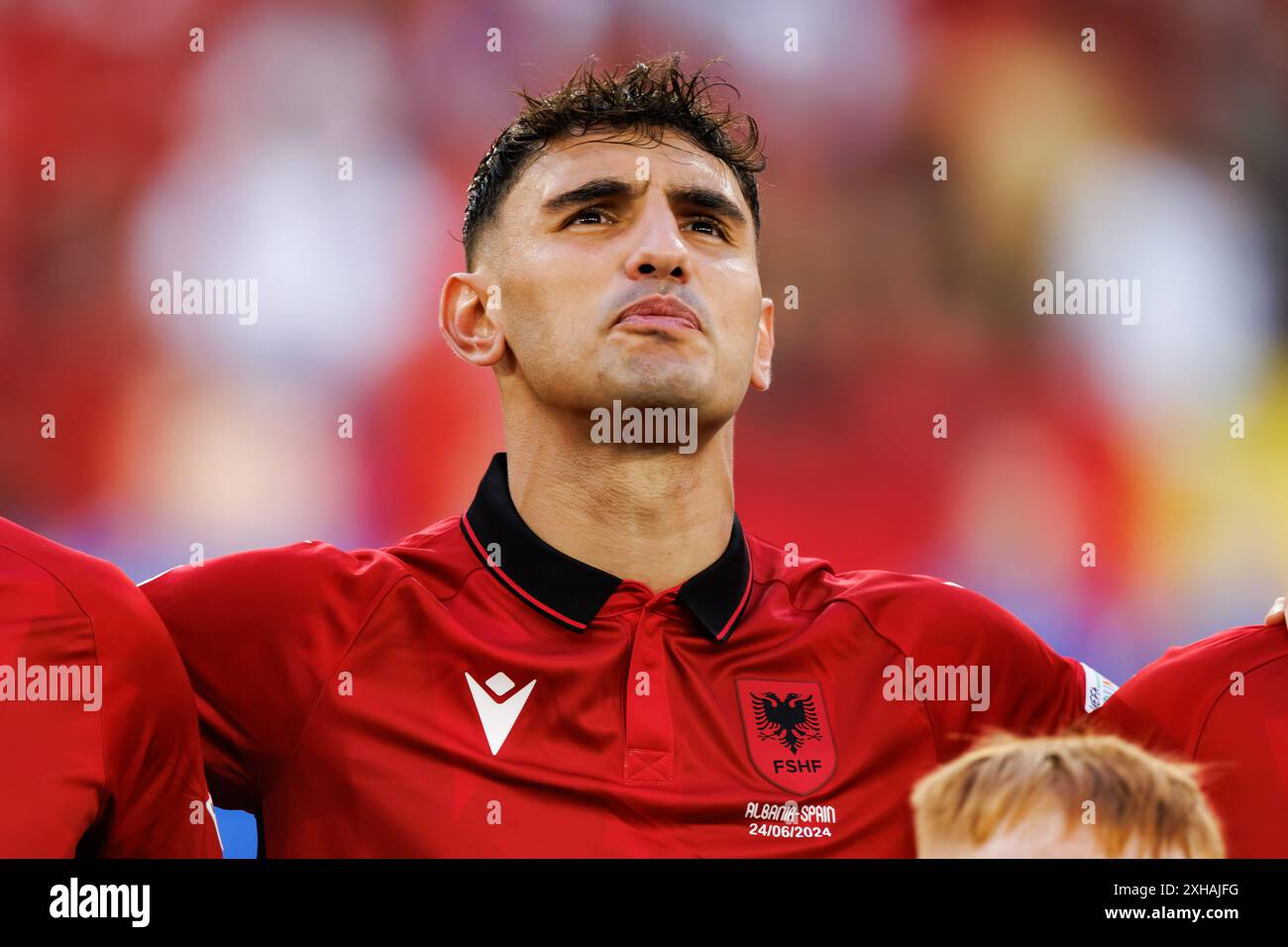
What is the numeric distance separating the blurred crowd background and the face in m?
1.57

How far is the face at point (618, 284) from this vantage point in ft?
7.83

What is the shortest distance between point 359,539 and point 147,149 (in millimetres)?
1333

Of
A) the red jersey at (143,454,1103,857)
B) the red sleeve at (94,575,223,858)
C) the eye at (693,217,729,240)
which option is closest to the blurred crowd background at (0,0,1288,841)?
the red jersey at (143,454,1103,857)

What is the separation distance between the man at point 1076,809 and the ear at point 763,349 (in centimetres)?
105

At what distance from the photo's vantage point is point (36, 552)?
1.90 meters

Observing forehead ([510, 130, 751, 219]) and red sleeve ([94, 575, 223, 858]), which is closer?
red sleeve ([94, 575, 223, 858])

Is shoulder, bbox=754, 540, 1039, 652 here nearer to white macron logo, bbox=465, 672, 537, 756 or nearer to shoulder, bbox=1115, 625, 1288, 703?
shoulder, bbox=1115, 625, 1288, 703

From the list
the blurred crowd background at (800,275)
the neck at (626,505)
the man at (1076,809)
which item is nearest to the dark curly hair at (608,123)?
the neck at (626,505)

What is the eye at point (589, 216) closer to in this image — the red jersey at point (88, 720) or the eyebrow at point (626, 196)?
the eyebrow at point (626, 196)

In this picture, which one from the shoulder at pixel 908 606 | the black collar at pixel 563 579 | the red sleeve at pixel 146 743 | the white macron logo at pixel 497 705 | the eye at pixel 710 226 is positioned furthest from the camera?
the eye at pixel 710 226

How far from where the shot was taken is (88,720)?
71.7 inches

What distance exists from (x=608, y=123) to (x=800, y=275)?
198 centimetres

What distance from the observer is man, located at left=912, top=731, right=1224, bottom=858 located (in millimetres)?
1751
